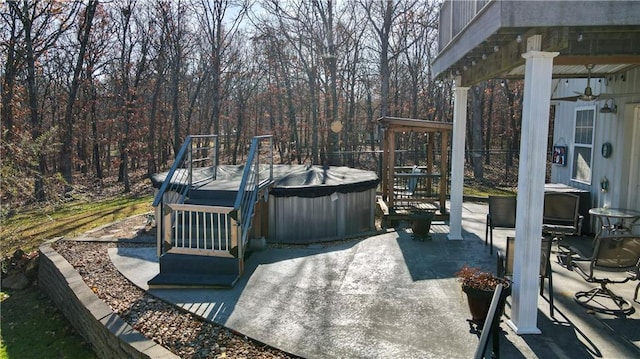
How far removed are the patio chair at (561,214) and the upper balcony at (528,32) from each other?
69.7 inches

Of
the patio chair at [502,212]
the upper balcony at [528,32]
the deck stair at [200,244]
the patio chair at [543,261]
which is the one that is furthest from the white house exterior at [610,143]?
the deck stair at [200,244]

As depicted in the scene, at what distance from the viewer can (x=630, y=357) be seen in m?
3.25

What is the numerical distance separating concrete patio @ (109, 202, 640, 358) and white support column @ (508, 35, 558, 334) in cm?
27

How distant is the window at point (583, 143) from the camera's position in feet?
23.1

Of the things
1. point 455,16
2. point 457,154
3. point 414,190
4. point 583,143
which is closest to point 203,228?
point 457,154

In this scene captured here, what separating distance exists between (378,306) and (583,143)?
201 inches

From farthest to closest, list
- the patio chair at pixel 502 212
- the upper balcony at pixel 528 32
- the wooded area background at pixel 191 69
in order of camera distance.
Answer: the wooded area background at pixel 191 69 → the patio chair at pixel 502 212 → the upper balcony at pixel 528 32

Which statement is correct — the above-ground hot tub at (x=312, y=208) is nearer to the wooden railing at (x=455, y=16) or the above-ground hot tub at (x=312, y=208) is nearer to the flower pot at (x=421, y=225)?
the flower pot at (x=421, y=225)

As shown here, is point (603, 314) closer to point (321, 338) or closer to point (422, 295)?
point (422, 295)

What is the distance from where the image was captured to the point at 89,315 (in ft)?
15.1

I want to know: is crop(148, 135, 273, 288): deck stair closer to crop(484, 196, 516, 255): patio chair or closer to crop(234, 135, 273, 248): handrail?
crop(234, 135, 273, 248): handrail

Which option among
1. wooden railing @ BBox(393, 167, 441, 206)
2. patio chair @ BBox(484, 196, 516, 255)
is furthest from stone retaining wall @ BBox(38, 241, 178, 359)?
wooden railing @ BBox(393, 167, 441, 206)

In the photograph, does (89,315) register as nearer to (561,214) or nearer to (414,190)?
(561,214)

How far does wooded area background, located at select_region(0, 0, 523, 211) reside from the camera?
51.3 ft
